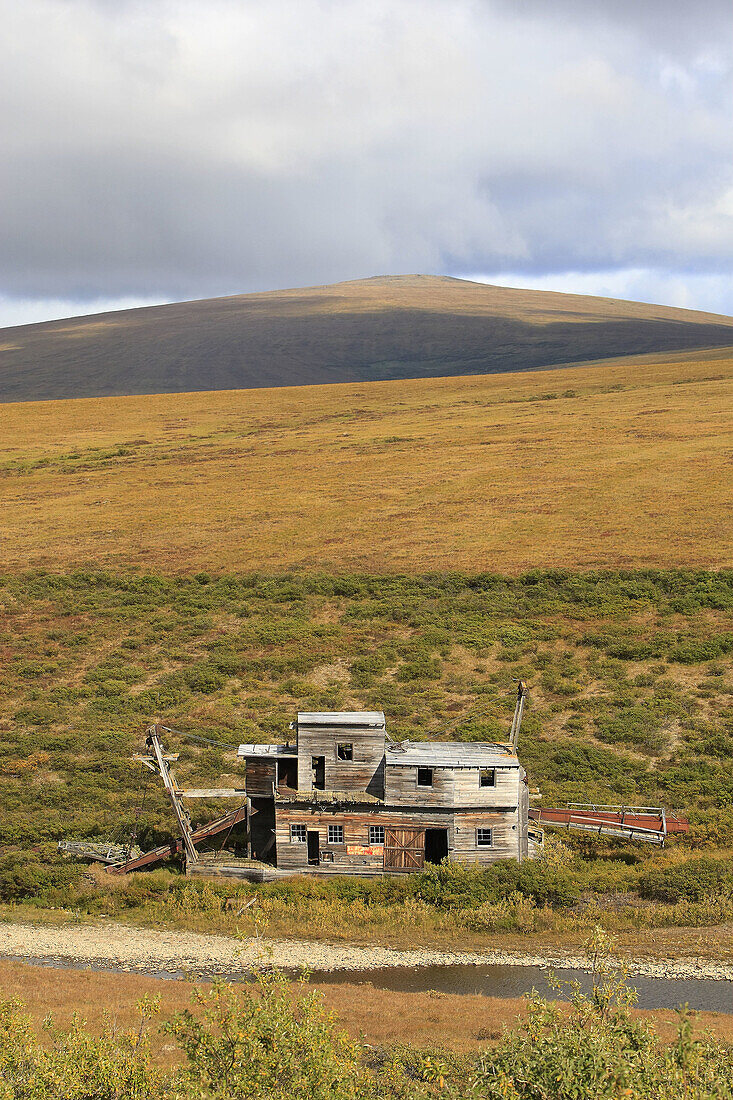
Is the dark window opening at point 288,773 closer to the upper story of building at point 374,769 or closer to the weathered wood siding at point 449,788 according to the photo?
the upper story of building at point 374,769

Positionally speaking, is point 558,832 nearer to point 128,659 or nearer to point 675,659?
point 675,659

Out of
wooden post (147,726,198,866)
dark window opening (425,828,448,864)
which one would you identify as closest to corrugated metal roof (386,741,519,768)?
dark window opening (425,828,448,864)

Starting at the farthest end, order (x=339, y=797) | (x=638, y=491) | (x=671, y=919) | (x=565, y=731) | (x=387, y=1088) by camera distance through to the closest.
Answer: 1. (x=638, y=491)
2. (x=565, y=731)
3. (x=339, y=797)
4. (x=671, y=919)
5. (x=387, y=1088)

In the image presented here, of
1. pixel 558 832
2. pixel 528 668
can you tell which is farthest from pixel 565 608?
pixel 558 832

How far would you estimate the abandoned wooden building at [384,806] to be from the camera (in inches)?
1468

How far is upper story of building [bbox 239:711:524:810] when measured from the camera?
3725cm

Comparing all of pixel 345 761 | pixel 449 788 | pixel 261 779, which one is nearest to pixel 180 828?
pixel 261 779

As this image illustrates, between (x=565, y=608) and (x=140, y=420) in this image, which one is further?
(x=140, y=420)

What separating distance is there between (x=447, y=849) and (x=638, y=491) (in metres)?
56.1

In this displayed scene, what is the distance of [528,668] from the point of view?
57.4 m

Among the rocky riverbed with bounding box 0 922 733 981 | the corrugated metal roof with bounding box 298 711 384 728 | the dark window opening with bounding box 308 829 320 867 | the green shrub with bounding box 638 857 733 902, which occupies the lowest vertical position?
the rocky riverbed with bounding box 0 922 733 981

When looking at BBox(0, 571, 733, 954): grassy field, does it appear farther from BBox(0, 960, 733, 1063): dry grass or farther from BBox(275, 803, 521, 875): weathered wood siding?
BBox(0, 960, 733, 1063): dry grass

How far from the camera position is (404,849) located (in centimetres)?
3734

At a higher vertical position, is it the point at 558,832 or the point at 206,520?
the point at 206,520
